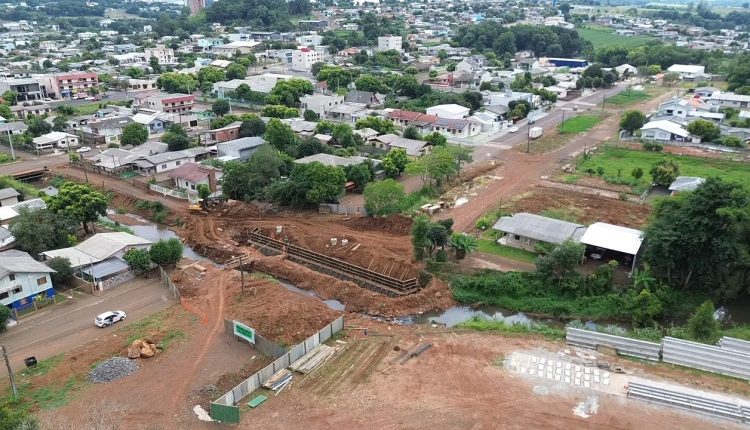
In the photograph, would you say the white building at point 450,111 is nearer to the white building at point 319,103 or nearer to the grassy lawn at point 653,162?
the white building at point 319,103

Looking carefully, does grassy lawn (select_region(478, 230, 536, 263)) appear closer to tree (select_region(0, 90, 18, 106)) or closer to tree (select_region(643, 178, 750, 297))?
tree (select_region(643, 178, 750, 297))

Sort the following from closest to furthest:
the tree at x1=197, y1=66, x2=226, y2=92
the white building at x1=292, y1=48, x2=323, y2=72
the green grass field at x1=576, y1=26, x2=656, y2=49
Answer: the tree at x1=197, y1=66, x2=226, y2=92 < the white building at x1=292, y1=48, x2=323, y2=72 < the green grass field at x1=576, y1=26, x2=656, y2=49

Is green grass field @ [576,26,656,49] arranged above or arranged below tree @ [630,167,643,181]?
above

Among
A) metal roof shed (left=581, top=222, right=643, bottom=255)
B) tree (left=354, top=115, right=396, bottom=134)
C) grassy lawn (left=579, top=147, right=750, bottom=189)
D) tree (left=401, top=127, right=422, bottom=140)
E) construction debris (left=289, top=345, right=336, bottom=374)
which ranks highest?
tree (left=354, top=115, right=396, bottom=134)

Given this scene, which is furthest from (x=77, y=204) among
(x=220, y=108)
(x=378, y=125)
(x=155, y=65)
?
(x=155, y=65)

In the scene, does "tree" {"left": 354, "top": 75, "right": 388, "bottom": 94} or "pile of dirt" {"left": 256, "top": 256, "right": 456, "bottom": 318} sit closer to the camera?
"pile of dirt" {"left": 256, "top": 256, "right": 456, "bottom": 318}

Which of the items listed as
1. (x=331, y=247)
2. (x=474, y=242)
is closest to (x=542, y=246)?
(x=474, y=242)

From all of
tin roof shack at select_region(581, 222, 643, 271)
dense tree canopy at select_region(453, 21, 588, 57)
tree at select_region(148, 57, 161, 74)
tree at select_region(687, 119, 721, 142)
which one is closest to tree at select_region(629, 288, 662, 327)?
tin roof shack at select_region(581, 222, 643, 271)
